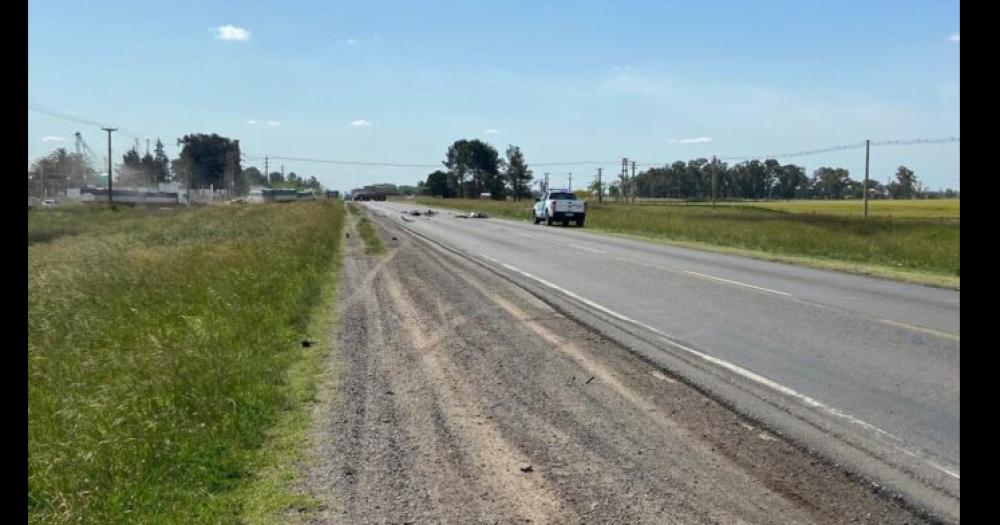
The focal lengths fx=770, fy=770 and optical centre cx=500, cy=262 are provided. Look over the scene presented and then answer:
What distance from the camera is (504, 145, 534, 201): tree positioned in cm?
16450

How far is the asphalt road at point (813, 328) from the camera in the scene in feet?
21.0

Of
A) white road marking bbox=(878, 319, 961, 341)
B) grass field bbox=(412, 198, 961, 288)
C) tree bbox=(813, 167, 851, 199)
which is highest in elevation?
tree bbox=(813, 167, 851, 199)

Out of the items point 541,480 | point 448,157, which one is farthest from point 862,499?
point 448,157

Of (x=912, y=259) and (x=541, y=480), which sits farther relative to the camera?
(x=912, y=259)

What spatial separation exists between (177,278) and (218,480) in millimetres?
12213

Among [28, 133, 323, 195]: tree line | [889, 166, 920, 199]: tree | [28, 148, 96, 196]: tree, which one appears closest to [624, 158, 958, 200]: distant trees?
[889, 166, 920, 199]: tree

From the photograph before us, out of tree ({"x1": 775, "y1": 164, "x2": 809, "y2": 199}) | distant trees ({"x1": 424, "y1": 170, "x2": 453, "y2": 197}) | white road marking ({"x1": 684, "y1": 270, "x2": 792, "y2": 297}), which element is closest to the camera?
white road marking ({"x1": 684, "y1": 270, "x2": 792, "y2": 297})

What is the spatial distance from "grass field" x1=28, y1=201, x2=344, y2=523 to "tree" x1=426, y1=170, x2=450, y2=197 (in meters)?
161

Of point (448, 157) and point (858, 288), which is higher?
point (448, 157)

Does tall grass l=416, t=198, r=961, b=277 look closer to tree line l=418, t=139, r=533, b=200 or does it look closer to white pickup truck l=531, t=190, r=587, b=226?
white pickup truck l=531, t=190, r=587, b=226

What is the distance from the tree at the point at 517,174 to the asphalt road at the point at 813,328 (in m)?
145

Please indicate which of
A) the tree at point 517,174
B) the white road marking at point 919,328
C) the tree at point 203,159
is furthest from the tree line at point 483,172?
the white road marking at point 919,328

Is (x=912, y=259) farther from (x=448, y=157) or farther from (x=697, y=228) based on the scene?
(x=448, y=157)
